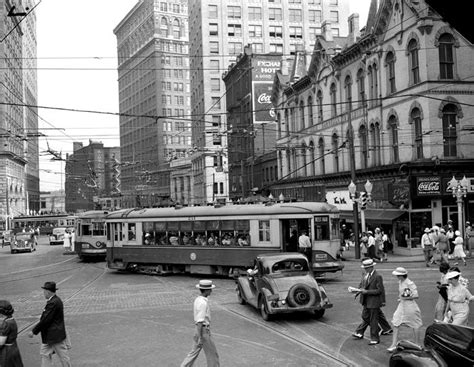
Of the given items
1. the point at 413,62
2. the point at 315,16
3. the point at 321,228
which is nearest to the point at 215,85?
the point at 315,16

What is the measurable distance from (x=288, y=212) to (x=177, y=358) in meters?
11.6

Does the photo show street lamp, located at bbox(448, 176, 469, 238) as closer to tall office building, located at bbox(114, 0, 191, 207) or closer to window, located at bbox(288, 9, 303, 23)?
window, located at bbox(288, 9, 303, 23)

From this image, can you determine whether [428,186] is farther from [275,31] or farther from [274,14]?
[274,14]

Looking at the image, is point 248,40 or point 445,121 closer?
point 445,121

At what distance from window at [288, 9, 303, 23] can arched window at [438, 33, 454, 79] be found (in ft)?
198

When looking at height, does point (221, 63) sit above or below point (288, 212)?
above

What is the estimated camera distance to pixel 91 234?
3391cm

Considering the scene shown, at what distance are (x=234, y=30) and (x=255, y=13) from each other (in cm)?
444

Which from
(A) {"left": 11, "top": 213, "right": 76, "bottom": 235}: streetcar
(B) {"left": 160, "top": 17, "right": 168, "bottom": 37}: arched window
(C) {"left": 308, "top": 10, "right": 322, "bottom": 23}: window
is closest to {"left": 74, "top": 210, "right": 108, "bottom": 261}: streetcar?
(A) {"left": 11, "top": 213, "right": 76, "bottom": 235}: streetcar

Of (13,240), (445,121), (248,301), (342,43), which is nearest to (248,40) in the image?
(342,43)

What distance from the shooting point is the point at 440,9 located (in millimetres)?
10227

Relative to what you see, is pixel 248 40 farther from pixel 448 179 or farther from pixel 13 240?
pixel 448 179

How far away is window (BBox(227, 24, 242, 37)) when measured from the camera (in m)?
86.4

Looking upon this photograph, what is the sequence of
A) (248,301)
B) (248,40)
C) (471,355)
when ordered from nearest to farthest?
(471,355)
(248,301)
(248,40)
